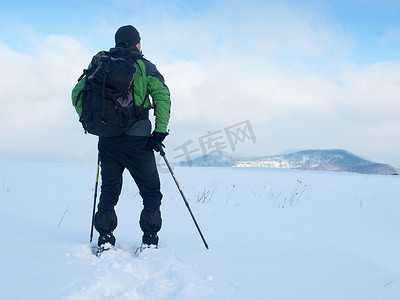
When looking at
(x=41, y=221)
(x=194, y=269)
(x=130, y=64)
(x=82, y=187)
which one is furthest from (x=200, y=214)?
(x=82, y=187)

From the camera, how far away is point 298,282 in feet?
8.11

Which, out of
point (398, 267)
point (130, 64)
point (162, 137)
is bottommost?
point (398, 267)

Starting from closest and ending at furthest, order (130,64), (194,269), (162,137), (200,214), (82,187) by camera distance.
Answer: (194,269) < (130,64) < (162,137) < (200,214) < (82,187)

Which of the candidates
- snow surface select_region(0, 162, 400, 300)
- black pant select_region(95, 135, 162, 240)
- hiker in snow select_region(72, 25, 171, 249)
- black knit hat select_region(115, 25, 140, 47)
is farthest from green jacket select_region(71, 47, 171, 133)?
snow surface select_region(0, 162, 400, 300)

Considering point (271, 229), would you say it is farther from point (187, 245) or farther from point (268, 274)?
point (268, 274)

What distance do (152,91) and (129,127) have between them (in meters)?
0.41

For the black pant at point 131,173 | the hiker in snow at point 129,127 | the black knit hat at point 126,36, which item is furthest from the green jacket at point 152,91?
the black pant at point 131,173

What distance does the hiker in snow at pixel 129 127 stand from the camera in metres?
2.94

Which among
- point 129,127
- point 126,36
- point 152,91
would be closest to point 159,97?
point 152,91

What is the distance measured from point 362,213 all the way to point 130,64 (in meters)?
5.22

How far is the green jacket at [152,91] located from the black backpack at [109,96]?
0.28 feet

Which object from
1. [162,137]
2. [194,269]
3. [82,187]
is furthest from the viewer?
[82,187]

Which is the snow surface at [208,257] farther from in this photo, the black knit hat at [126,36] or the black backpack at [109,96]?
the black knit hat at [126,36]

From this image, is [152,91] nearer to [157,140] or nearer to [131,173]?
[157,140]
